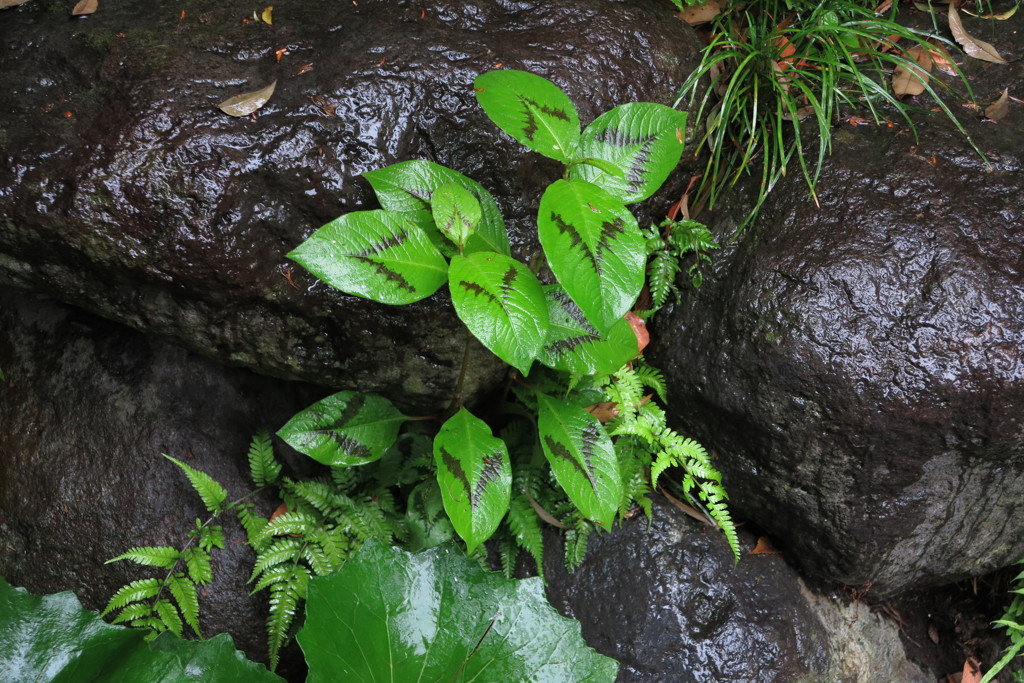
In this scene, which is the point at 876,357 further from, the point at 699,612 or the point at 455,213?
the point at 455,213

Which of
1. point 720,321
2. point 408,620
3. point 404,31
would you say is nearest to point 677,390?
point 720,321

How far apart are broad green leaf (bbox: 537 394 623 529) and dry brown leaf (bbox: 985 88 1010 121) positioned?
2.28m

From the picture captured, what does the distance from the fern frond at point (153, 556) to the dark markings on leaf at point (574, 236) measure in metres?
2.13

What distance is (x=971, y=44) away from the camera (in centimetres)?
361

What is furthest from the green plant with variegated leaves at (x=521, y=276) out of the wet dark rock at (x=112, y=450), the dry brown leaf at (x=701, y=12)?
the dry brown leaf at (x=701, y=12)

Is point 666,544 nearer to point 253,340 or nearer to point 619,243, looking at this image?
point 619,243

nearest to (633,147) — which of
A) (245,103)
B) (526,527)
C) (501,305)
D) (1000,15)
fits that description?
(501,305)

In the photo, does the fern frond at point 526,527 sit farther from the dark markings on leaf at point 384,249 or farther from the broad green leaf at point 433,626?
the dark markings on leaf at point 384,249

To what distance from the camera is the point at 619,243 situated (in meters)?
2.31

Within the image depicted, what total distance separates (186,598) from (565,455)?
166 cm

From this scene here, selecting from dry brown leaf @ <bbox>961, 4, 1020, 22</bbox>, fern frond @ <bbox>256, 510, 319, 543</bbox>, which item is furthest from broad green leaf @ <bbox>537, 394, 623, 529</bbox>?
dry brown leaf @ <bbox>961, 4, 1020, 22</bbox>

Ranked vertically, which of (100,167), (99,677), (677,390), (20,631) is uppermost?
(100,167)

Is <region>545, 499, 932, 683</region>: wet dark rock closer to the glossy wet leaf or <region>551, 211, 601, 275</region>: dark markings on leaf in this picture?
<region>551, 211, 601, 275</region>: dark markings on leaf

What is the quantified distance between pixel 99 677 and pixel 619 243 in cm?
183
